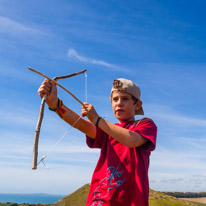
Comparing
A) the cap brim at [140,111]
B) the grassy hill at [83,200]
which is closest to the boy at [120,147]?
the cap brim at [140,111]

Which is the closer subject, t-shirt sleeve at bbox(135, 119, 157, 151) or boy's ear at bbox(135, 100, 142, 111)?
t-shirt sleeve at bbox(135, 119, 157, 151)

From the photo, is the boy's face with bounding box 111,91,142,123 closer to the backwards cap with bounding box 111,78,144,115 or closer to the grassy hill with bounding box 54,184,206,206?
the backwards cap with bounding box 111,78,144,115

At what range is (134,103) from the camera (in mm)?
4469

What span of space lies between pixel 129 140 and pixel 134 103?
941 mm

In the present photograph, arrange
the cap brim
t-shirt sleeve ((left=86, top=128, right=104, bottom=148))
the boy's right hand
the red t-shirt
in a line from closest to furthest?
the red t-shirt → the boy's right hand → t-shirt sleeve ((left=86, top=128, right=104, bottom=148)) → the cap brim

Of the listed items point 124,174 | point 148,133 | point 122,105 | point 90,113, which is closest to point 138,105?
point 122,105

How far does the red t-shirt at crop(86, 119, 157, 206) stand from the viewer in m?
3.68

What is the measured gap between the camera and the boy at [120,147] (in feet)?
12.2

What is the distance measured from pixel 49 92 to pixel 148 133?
5.95 ft

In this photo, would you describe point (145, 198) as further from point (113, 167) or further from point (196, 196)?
point (196, 196)

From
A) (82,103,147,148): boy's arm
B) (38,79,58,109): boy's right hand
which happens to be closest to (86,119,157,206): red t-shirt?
(82,103,147,148): boy's arm

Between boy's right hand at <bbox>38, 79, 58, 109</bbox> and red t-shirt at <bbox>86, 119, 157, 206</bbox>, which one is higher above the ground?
boy's right hand at <bbox>38, 79, 58, 109</bbox>

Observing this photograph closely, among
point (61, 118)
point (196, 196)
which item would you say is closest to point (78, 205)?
point (61, 118)

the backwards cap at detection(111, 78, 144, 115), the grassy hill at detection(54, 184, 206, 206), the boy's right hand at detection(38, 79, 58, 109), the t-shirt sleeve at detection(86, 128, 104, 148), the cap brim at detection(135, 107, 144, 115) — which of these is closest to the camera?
the boy's right hand at detection(38, 79, 58, 109)
